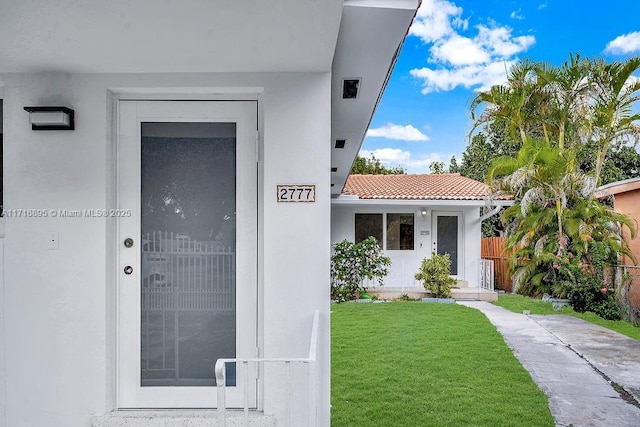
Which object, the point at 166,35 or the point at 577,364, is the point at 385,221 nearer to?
the point at 577,364

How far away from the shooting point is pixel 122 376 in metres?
3.57

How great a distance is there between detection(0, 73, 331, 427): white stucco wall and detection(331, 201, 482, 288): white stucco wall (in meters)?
10.5

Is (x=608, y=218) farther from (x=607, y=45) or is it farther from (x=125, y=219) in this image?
(x=607, y=45)

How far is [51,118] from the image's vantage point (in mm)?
3387

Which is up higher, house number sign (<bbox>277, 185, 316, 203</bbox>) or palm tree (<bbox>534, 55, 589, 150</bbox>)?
palm tree (<bbox>534, 55, 589, 150</bbox>)

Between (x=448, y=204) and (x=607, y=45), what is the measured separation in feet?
110

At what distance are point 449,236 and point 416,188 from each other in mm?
1684

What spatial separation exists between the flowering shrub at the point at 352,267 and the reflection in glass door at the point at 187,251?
28.5ft

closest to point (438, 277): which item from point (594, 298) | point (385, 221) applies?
point (385, 221)

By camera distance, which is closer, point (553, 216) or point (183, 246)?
point (183, 246)

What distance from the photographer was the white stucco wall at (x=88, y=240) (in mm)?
3457

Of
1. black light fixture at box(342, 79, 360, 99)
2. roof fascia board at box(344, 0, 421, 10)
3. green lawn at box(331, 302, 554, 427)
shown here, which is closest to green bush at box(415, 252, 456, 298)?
green lawn at box(331, 302, 554, 427)

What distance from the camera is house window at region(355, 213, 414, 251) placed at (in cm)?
1420

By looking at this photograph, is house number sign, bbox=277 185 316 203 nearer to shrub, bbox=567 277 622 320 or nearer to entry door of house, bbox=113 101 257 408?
entry door of house, bbox=113 101 257 408
